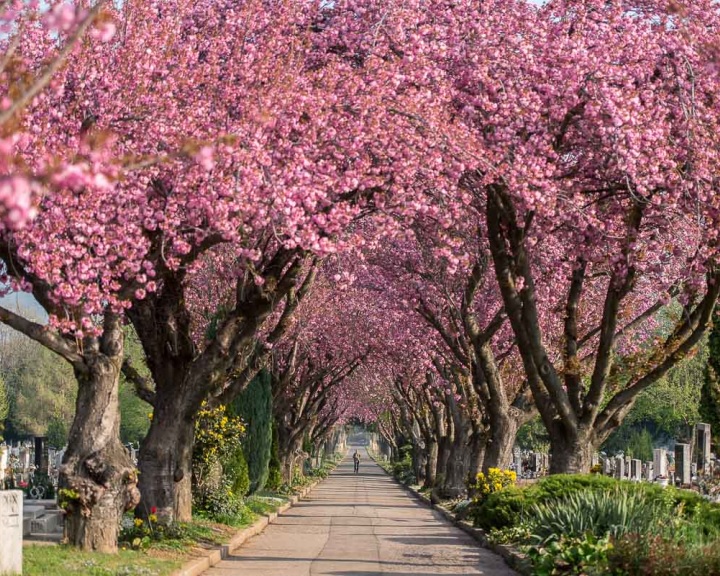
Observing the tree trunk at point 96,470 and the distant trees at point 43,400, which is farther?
the distant trees at point 43,400

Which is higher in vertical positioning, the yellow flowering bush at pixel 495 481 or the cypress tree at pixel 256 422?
the cypress tree at pixel 256 422

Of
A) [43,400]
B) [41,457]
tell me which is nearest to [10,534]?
[41,457]

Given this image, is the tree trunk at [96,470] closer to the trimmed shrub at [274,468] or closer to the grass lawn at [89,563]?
the grass lawn at [89,563]

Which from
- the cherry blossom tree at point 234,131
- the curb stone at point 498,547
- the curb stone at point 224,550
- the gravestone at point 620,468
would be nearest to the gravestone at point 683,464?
the gravestone at point 620,468

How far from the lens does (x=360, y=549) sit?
63.4 feet

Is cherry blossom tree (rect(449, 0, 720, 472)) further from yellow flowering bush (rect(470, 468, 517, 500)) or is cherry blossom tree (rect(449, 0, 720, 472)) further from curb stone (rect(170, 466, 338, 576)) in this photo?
yellow flowering bush (rect(470, 468, 517, 500))

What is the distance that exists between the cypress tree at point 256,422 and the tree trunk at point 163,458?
12.8m

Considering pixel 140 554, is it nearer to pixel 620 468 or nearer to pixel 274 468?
pixel 274 468

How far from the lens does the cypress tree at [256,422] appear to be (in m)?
32.5

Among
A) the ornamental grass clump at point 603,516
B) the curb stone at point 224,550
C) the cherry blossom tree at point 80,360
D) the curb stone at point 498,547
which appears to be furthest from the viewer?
the curb stone at point 498,547

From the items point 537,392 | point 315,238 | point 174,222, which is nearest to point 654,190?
point 537,392

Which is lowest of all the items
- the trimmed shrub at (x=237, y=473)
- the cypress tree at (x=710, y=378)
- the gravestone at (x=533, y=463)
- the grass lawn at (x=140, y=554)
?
the gravestone at (x=533, y=463)

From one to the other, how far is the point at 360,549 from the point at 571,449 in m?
3.89

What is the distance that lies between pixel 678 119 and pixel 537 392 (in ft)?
17.5
